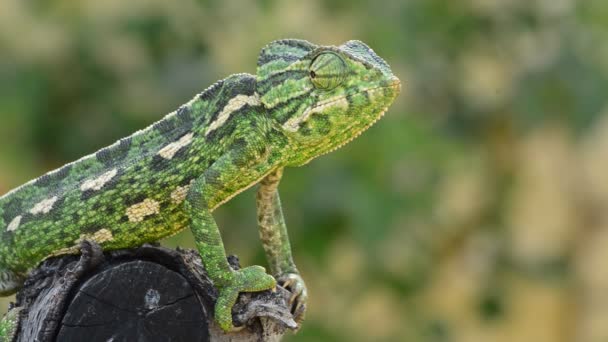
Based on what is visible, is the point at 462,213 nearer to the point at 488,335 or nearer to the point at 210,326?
the point at 488,335

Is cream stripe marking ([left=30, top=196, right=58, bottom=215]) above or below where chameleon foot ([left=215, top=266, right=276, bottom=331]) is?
above

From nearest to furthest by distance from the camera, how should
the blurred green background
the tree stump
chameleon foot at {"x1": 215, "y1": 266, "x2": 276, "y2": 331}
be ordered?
the tree stump < chameleon foot at {"x1": 215, "y1": 266, "x2": 276, "y2": 331} < the blurred green background

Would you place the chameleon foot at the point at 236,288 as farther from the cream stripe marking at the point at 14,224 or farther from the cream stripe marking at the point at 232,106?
the cream stripe marking at the point at 14,224

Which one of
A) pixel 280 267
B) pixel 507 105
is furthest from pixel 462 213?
pixel 280 267

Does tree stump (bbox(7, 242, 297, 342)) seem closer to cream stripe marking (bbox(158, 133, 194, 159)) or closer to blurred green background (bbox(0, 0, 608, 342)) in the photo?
cream stripe marking (bbox(158, 133, 194, 159))

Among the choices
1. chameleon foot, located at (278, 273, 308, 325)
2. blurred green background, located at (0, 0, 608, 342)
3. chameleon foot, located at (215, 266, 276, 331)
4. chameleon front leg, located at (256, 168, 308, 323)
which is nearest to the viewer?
chameleon foot, located at (215, 266, 276, 331)

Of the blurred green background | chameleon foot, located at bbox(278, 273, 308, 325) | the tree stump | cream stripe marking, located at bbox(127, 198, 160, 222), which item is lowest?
the tree stump

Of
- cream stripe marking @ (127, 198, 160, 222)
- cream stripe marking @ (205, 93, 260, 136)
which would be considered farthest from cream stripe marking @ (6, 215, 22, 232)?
cream stripe marking @ (205, 93, 260, 136)

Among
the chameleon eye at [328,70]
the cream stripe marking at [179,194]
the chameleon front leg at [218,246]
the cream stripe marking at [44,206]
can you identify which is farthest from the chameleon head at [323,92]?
the cream stripe marking at [44,206]
